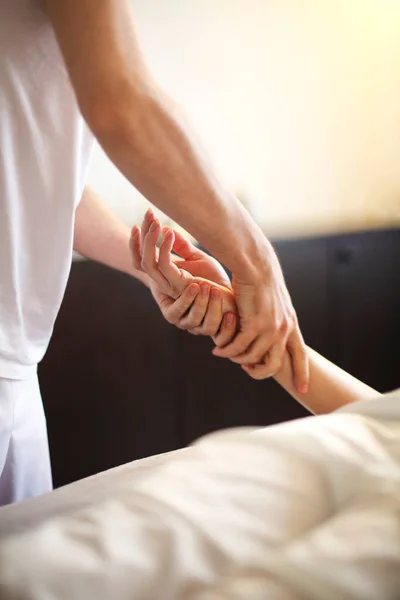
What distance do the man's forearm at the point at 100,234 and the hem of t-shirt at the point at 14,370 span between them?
0.81 ft

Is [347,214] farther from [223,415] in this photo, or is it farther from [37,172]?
[37,172]

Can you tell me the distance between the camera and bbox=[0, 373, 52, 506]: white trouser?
702 mm

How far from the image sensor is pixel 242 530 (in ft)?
1.05

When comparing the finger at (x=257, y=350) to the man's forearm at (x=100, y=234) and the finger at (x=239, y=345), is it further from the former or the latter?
the man's forearm at (x=100, y=234)

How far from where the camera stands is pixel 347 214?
2000mm

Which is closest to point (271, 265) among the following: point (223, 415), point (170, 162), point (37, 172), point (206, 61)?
point (170, 162)

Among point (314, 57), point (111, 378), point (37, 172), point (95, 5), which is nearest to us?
point (95, 5)

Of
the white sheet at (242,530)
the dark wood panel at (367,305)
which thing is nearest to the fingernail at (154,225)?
the white sheet at (242,530)

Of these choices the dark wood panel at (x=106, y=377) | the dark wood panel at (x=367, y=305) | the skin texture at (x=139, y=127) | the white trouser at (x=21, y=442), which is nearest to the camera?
the skin texture at (x=139, y=127)

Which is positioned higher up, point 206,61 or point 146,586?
point 206,61

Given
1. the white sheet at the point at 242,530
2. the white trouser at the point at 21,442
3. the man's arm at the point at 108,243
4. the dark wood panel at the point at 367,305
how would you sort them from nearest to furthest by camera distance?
the white sheet at the point at 242,530 < the white trouser at the point at 21,442 < the man's arm at the point at 108,243 < the dark wood panel at the point at 367,305

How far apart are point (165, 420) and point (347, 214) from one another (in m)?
1.07

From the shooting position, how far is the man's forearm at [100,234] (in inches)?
34.8

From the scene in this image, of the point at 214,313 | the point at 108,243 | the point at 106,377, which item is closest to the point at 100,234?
the point at 108,243
